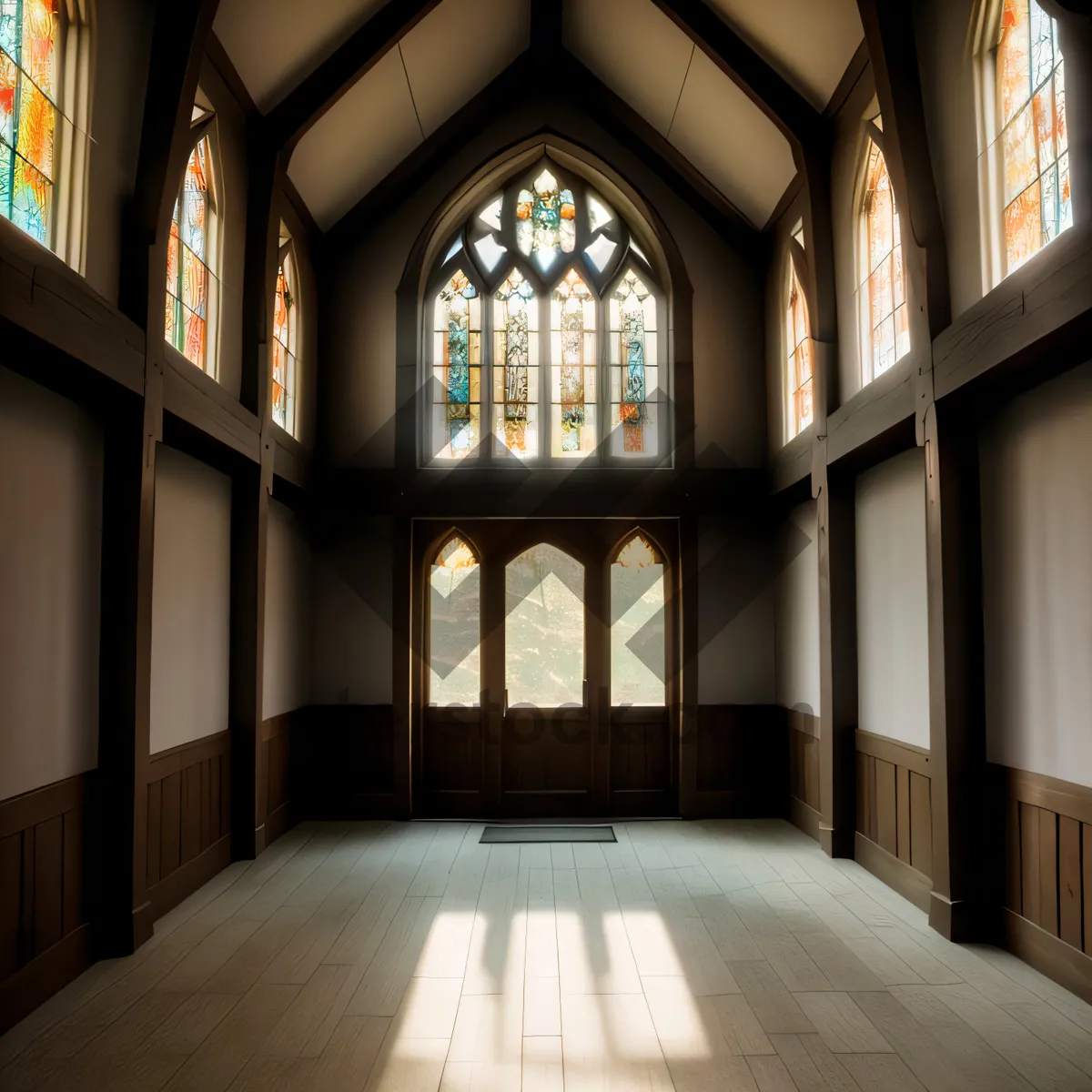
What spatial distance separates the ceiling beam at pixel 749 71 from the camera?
18.6 feet

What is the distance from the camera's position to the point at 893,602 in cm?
520

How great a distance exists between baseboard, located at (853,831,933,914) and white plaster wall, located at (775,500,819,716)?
101cm

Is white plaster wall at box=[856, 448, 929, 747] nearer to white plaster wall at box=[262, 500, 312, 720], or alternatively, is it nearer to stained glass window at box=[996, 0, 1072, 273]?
stained glass window at box=[996, 0, 1072, 273]

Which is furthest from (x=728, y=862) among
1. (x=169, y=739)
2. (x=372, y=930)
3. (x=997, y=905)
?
(x=169, y=739)

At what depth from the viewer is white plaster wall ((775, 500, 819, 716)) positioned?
632 cm

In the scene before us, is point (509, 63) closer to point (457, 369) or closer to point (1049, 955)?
point (457, 369)

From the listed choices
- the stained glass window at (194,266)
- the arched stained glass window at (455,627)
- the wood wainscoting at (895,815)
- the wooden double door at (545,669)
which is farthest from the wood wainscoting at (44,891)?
the wood wainscoting at (895,815)

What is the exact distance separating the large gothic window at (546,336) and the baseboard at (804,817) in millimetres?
2857

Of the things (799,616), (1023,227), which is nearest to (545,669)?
(799,616)

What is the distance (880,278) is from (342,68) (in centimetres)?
357

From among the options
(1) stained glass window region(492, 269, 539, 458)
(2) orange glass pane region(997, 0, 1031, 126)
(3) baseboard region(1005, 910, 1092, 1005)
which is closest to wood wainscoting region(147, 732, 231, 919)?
(1) stained glass window region(492, 269, 539, 458)

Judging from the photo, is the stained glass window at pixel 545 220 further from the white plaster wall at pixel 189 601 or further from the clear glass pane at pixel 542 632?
the white plaster wall at pixel 189 601

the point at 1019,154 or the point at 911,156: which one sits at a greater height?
the point at 911,156

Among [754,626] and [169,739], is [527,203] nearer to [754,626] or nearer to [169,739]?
[754,626]
